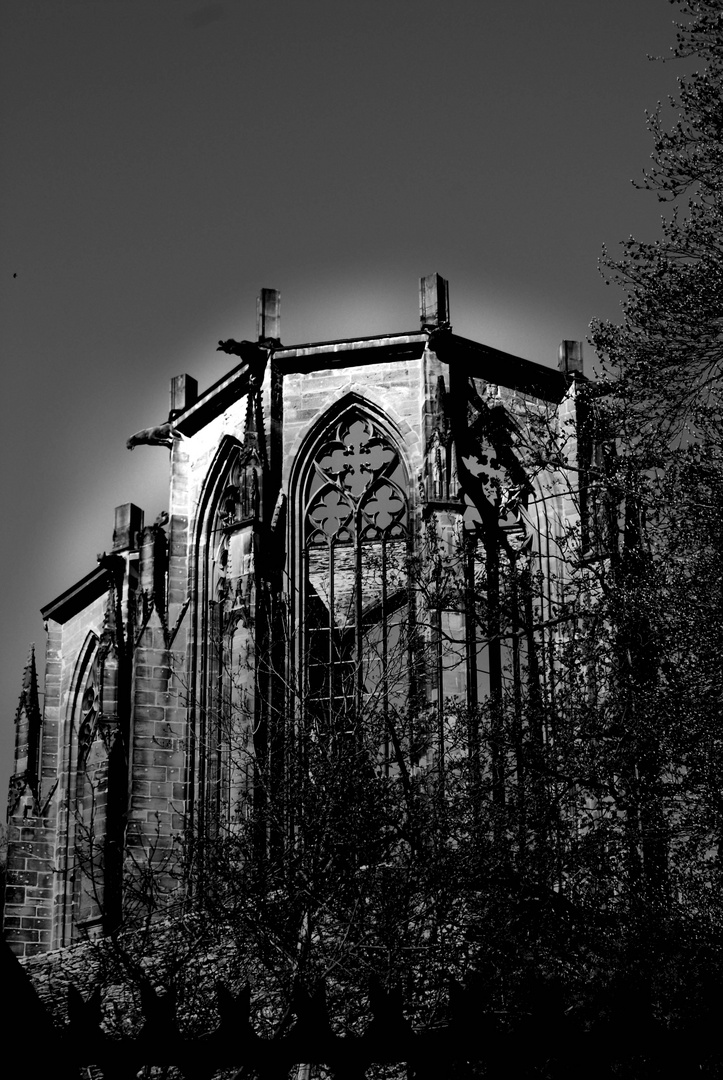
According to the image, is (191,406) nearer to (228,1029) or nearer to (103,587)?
(103,587)

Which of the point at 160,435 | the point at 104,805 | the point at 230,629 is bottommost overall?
the point at 104,805

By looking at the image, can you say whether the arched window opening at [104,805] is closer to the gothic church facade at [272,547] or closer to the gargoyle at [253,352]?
the gothic church facade at [272,547]

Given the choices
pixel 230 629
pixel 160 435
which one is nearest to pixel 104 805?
pixel 230 629

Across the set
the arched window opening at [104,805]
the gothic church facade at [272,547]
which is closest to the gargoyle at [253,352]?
the gothic church facade at [272,547]

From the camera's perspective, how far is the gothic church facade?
25.3m

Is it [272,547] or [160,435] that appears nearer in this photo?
[272,547]

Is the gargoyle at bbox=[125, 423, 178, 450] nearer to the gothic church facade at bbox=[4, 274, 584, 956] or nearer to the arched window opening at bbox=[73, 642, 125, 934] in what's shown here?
the gothic church facade at bbox=[4, 274, 584, 956]

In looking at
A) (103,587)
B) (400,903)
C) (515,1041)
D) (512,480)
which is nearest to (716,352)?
(400,903)

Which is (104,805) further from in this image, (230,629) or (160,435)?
Answer: (160,435)

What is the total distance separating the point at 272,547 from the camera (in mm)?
26250

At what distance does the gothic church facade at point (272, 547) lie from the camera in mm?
25297

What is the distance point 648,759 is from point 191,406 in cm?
1722

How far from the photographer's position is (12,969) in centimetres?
418

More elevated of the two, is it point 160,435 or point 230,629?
point 160,435
